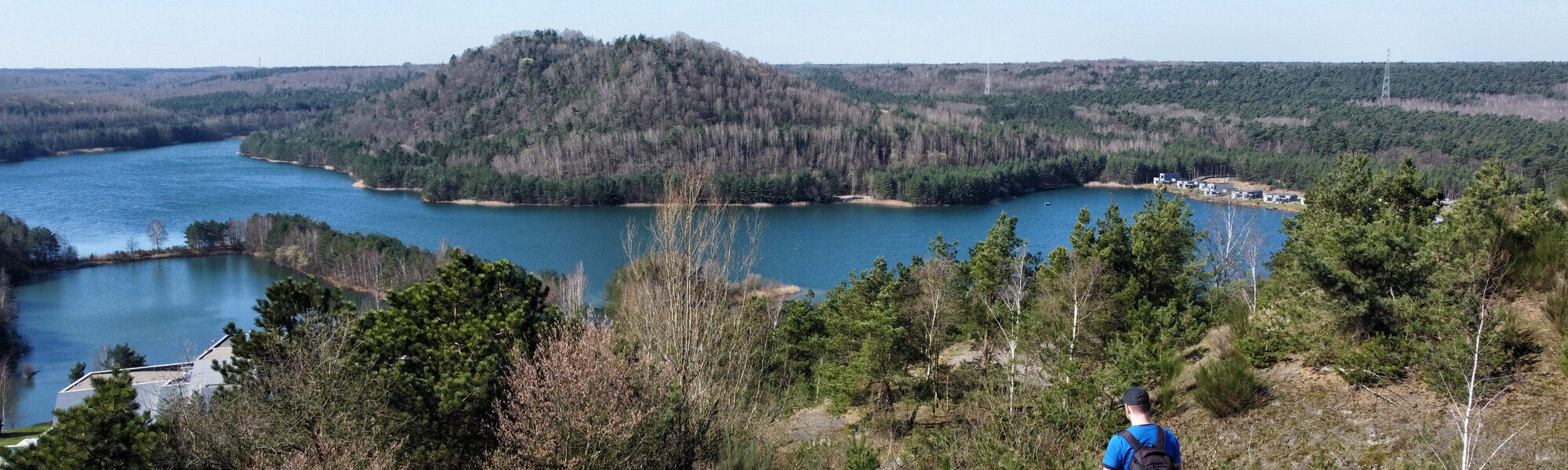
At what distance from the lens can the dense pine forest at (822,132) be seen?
46188 mm

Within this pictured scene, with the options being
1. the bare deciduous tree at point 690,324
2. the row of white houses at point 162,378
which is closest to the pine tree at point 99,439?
the bare deciduous tree at point 690,324

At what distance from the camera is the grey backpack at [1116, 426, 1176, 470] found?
9.11 ft

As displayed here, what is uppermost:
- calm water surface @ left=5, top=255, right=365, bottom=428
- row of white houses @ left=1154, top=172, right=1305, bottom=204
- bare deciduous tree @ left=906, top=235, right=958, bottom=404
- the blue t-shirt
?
the blue t-shirt

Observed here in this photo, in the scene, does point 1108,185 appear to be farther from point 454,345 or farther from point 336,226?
point 454,345

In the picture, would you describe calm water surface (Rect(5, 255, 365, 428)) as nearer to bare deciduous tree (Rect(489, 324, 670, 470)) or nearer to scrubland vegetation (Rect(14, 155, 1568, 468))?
scrubland vegetation (Rect(14, 155, 1568, 468))

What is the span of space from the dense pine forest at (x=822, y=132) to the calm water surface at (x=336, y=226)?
8.36 ft

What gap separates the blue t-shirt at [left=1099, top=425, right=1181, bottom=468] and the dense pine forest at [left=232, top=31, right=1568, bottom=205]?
34091mm

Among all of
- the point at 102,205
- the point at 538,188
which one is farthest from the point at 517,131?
the point at 102,205

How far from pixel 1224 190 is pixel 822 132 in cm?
2182

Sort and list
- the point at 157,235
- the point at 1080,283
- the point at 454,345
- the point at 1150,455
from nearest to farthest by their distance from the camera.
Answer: the point at 1150,455
the point at 454,345
the point at 1080,283
the point at 157,235

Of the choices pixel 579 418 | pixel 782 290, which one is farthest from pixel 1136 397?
pixel 782 290

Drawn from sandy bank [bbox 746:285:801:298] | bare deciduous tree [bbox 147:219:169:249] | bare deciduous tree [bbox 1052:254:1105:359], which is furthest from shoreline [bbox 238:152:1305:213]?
bare deciduous tree [bbox 1052:254:1105:359]

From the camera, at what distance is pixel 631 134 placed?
5438 centimetres

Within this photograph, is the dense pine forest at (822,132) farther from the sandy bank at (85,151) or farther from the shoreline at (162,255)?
the shoreline at (162,255)
